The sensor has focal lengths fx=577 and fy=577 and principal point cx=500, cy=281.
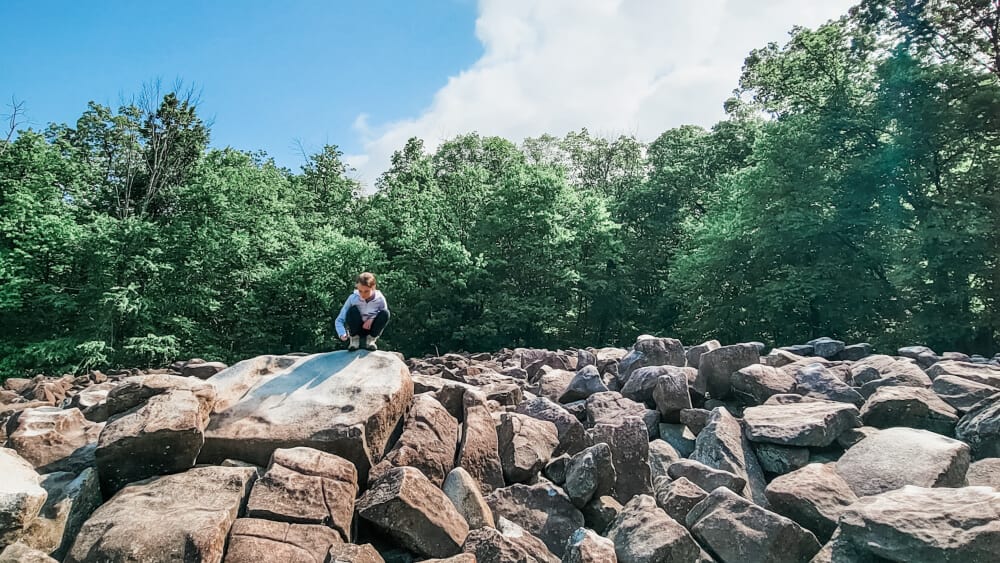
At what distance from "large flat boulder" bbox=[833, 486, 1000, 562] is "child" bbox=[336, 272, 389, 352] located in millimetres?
4596

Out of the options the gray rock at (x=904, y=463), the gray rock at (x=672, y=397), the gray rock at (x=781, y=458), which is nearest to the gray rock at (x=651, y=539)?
the gray rock at (x=904, y=463)

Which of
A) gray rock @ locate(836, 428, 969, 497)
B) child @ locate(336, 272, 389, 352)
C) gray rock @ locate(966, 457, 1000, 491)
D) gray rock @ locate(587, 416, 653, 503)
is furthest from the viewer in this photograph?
child @ locate(336, 272, 389, 352)

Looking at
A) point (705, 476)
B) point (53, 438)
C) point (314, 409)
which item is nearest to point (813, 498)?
point (705, 476)

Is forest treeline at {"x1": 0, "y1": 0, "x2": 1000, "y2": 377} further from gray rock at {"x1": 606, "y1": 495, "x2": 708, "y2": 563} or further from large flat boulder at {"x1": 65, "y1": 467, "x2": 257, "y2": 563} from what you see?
large flat boulder at {"x1": 65, "y1": 467, "x2": 257, "y2": 563}

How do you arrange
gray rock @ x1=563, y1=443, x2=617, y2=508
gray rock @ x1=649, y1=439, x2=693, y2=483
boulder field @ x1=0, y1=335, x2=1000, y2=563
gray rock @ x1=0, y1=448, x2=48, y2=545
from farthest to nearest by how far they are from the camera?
gray rock @ x1=649, y1=439, x2=693, y2=483, gray rock @ x1=563, y1=443, x2=617, y2=508, boulder field @ x1=0, y1=335, x2=1000, y2=563, gray rock @ x1=0, y1=448, x2=48, y2=545

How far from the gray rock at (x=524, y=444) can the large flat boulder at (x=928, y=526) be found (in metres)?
2.34

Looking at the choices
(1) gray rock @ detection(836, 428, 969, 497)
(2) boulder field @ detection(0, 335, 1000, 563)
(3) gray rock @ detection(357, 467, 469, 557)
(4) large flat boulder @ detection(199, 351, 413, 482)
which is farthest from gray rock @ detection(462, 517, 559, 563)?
(1) gray rock @ detection(836, 428, 969, 497)

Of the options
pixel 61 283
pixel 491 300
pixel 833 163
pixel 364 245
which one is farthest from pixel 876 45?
pixel 61 283

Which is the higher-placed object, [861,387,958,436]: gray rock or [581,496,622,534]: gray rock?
[861,387,958,436]: gray rock

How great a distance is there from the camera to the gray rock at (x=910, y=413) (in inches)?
240

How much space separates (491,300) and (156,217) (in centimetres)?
1553

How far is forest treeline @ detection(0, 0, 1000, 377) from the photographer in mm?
18812

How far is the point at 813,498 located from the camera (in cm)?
439

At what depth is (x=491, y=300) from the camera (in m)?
26.4
